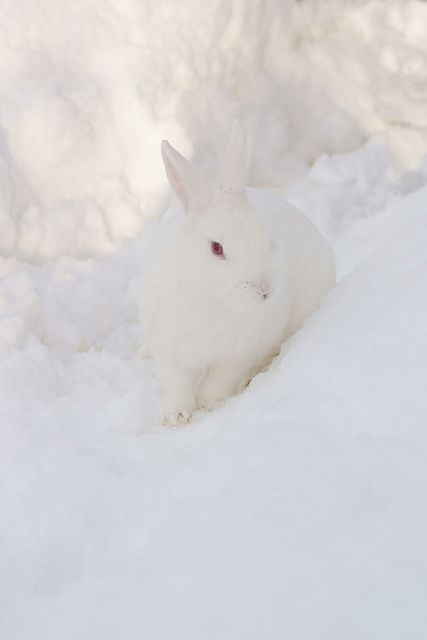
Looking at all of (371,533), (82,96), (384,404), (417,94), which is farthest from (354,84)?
(371,533)

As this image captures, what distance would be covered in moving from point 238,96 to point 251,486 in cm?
304

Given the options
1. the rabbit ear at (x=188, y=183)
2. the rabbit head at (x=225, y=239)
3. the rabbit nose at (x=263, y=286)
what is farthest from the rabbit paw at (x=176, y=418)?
the rabbit ear at (x=188, y=183)

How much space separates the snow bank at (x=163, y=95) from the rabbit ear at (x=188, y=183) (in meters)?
1.09

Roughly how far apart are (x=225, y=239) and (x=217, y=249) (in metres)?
0.05

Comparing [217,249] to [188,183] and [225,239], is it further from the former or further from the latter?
[188,183]

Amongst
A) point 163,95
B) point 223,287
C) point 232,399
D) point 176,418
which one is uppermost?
point 163,95

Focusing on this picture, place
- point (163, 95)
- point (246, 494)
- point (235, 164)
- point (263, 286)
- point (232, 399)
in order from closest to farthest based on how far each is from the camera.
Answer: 1. point (246, 494)
2. point (263, 286)
3. point (235, 164)
4. point (232, 399)
5. point (163, 95)

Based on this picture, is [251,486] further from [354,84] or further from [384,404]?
[354,84]

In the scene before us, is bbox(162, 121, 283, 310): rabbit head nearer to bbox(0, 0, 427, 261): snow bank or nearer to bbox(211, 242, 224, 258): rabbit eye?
bbox(211, 242, 224, 258): rabbit eye

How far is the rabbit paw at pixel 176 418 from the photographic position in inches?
103

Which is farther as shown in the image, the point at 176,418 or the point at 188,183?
the point at 176,418

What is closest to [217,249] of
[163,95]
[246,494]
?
[246,494]

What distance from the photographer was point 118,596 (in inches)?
61.8

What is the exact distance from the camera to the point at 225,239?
2344 mm
